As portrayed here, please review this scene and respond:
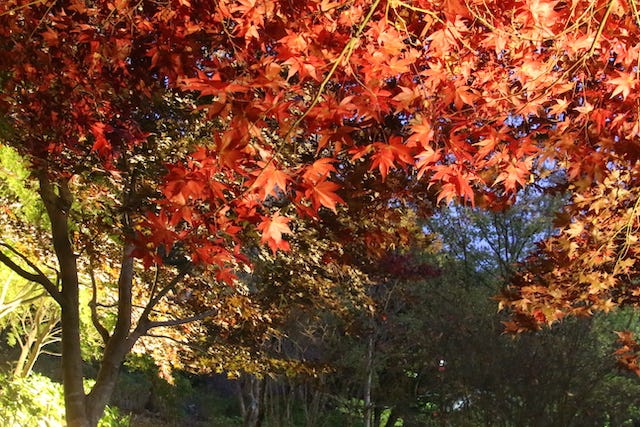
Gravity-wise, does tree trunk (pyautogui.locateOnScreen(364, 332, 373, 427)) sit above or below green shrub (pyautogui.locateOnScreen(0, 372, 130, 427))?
above

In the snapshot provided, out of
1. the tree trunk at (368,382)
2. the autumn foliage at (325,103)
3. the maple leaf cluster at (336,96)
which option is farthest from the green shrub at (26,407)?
the tree trunk at (368,382)

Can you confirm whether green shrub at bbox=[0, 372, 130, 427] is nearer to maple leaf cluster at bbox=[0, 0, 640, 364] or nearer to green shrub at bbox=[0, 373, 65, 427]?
green shrub at bbox=[0, 373, 65, 427]

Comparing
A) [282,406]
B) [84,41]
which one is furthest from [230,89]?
[282,406]

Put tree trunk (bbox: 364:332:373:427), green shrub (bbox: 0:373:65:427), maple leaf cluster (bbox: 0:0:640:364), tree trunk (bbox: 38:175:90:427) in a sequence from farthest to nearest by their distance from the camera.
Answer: tree trunk (bbox: 364:332:373:427), green shrub (bbox: 0:373:65:427), tree trunk (bbox: 38:175:90:427), maple leaf cluster (bbox: 0:0:640:364)

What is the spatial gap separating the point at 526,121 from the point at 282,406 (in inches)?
423

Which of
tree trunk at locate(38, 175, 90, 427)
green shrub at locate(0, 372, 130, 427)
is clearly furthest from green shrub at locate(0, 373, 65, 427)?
tree trunk at locate(38, 175, 90, 427)

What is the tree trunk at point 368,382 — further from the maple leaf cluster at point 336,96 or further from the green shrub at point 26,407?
the maple leaf cluster at point 336,96

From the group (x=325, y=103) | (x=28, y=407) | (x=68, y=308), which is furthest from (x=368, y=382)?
(x=325, y=103)

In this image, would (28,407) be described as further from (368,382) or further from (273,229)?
(368,382)

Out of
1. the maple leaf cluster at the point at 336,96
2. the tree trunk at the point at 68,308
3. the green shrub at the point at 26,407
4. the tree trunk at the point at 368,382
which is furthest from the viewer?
the tree trunk at the point at 368,382

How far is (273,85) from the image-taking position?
1636 mm

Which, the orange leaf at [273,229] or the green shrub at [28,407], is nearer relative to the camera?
the orange leaf at [273,229]

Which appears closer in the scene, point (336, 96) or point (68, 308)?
point (336, 96)

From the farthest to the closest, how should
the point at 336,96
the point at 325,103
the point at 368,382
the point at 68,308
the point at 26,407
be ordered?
the point at 368,382 → the point at 26,407 → the point at 68,308 → the point at 336,96 → the point at 325,103
